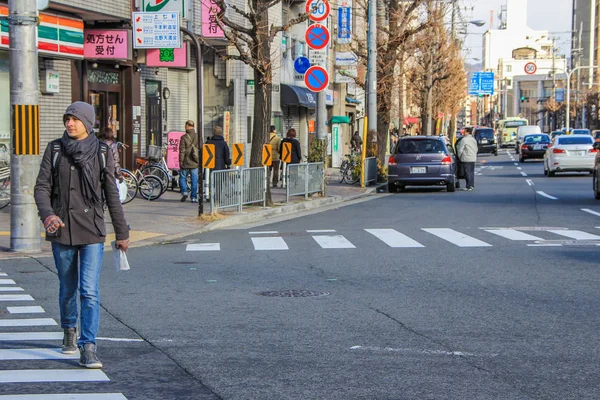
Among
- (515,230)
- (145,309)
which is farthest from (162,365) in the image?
(515,230)

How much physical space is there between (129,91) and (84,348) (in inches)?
A: 838

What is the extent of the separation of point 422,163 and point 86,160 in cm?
2380

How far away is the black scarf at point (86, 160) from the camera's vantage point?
22.8 feet

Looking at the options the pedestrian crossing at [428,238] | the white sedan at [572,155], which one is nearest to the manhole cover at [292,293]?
the pedestrian crossing at [428,238]

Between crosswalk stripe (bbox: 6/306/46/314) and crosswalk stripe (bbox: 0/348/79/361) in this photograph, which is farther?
crosswalk stripe (bbox: 6/306/46/314)

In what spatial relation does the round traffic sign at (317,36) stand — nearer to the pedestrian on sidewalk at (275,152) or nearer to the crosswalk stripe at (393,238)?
the pedestrian on sidewalk at (275,152)

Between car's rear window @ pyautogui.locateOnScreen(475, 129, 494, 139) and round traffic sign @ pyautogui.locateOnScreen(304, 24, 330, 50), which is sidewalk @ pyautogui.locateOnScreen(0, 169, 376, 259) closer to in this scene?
round traffic sign @ pyautogui.locateOnScreen(304, 24, 330, 50)

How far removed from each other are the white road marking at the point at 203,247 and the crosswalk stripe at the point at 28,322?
19.8 ft

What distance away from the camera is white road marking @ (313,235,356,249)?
15.2 metres

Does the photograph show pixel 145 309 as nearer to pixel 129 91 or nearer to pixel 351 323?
pixel 351 323

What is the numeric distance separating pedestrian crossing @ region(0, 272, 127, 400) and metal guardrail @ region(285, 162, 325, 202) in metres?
14.7

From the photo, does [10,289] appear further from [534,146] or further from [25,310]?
[534,146]

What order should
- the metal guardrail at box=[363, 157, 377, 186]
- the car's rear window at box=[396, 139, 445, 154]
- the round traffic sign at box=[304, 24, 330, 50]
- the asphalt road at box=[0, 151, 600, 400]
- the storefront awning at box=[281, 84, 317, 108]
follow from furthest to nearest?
the storefront awning at box=[281, 84, 317, 108], the metal guardrail at box=[363, 157, 377, 186], the car's rear window at box=[396, 139, 445, 154], the round traffic sign at box=[304, 24, 330, 50], the asphalt road at box=[0, 151, 600, 400]

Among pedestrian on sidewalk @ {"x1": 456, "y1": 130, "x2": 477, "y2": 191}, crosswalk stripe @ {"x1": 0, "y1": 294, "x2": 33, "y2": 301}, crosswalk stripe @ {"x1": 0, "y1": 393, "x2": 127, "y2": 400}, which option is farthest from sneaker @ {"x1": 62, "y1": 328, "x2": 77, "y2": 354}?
pedestrian on sidewalk @ {"x1": 456, "y1": 130, "x2": 477, "y2": 191}
